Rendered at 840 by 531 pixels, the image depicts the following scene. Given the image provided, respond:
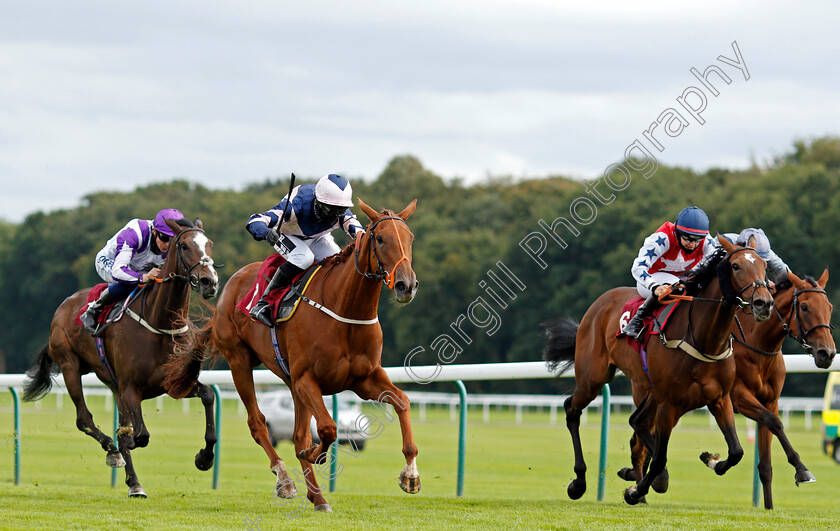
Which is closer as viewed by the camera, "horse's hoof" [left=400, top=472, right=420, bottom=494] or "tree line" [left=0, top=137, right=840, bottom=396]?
"horse's hoof" [left=400, top=472, right=420, bottom=494]

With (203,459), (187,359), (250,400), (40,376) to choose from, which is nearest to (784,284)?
(250,400)

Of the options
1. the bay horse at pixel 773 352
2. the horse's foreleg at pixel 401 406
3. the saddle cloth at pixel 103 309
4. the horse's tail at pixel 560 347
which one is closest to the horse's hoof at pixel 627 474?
the bay horse at pixel 773 352

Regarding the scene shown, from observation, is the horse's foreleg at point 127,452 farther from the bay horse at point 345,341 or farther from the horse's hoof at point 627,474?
the horse's hoof at point 627,474

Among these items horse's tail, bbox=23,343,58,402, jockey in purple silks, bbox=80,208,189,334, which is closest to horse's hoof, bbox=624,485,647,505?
jockey in purple silks, bbox=80,208,189,334

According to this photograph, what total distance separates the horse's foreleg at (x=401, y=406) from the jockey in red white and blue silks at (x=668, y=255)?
5.69ft

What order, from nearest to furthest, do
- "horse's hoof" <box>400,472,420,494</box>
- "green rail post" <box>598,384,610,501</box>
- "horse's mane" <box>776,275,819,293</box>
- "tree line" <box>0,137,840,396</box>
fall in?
"horse's hoof" <box>400,472,420,494</box> → "horse's mane" <box>776,275,819,293</box> → "green rail post" <box>598,384,610,501</box> → "tree line" <box>0,137,840,396</box>

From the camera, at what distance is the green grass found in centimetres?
596

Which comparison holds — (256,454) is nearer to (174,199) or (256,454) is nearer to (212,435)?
(212,435)

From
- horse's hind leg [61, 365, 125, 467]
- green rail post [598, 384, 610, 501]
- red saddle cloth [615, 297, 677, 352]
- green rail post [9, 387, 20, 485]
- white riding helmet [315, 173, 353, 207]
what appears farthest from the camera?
green rail post [9, 387, 20, 485]

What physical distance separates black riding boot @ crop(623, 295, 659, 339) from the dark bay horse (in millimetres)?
918

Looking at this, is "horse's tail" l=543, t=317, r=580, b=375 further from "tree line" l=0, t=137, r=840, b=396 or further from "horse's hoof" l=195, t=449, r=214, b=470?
"tree line" l=0, t=137, r=840, b=396

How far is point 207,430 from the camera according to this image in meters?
7.91

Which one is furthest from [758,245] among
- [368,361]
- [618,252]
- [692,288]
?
[618,252]

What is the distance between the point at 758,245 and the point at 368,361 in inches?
114
